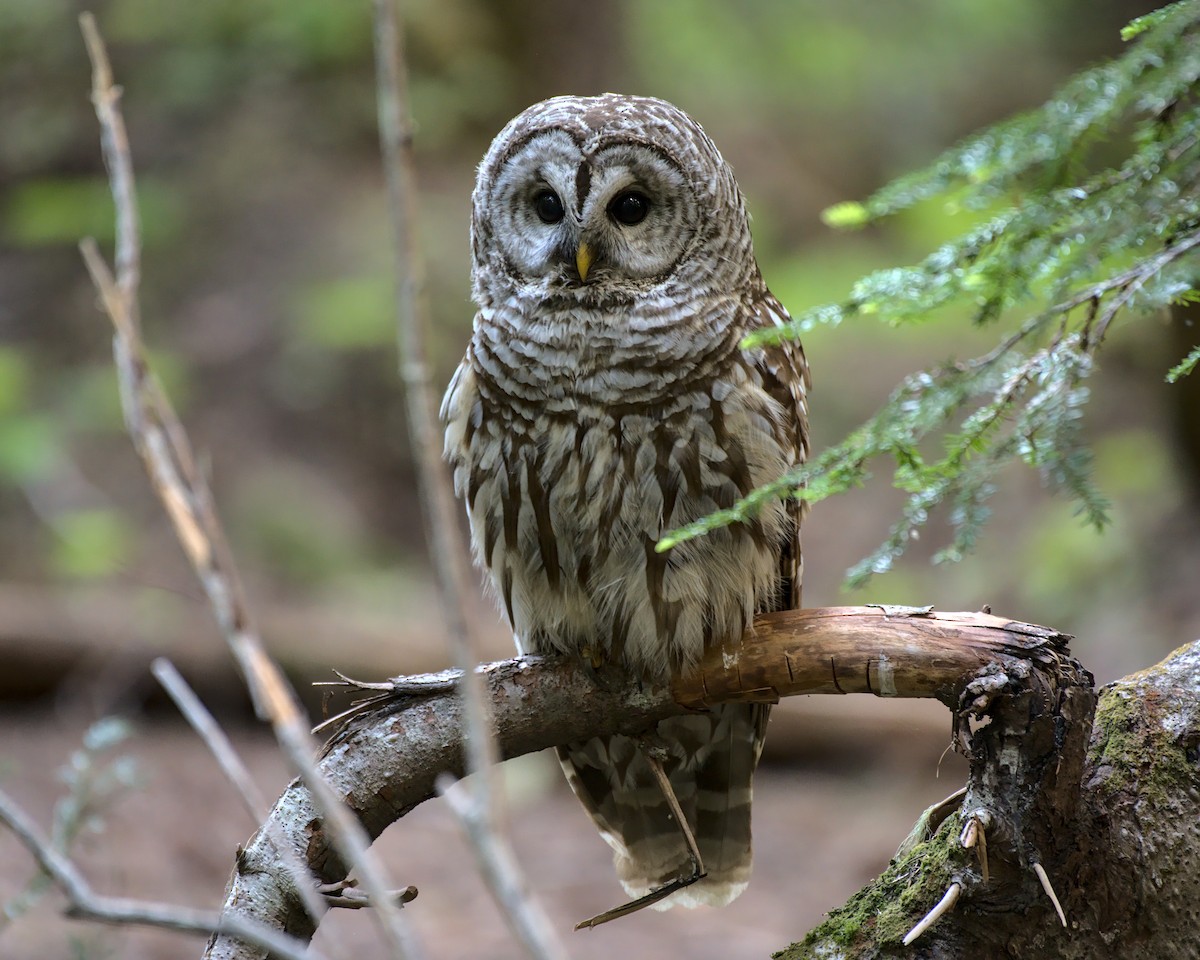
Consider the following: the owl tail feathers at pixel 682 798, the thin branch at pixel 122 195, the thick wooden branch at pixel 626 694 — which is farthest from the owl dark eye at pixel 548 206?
the thin branch at pixel 122 195

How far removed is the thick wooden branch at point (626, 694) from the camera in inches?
90.9

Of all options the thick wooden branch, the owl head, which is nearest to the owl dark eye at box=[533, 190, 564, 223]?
the owl head

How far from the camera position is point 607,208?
315cm

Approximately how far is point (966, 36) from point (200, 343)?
29.5ft

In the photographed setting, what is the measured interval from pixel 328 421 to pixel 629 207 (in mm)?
5966

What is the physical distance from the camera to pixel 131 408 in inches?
52.6

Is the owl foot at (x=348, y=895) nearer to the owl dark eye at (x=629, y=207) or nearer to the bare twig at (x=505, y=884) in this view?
the bare twig at (x=505, y=884)

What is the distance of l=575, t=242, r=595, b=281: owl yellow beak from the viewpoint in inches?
121

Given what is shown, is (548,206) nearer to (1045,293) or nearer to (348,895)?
(1045,293)

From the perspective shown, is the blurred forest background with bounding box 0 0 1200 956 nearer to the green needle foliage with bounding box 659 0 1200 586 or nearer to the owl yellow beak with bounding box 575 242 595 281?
the owl yellow beak with bounding box 575 242 595 281

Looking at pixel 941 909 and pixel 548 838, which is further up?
pixel 548 838

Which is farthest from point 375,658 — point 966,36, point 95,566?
point 966,36

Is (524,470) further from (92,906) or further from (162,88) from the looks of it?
(162,88)

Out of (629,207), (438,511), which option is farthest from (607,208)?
(438,511)
